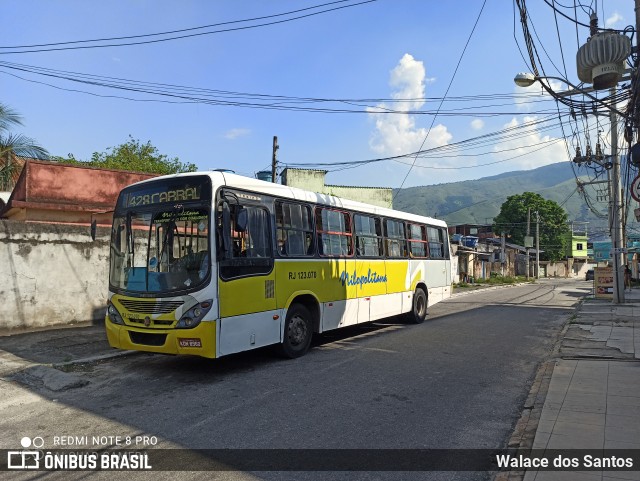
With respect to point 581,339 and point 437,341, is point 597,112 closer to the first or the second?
point 581,339

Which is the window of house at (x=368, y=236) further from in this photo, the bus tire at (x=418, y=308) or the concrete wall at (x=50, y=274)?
the concrete wall at (x=50, y=274)

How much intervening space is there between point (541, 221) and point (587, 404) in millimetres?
66609

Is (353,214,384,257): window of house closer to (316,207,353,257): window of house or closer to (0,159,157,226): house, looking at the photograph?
(316,207,353,257): window of house

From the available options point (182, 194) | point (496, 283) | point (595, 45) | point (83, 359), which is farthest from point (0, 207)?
point (496, 283)

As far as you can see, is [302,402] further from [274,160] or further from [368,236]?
[274,160]

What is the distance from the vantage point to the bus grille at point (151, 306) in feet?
22.8

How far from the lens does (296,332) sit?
8.67 m

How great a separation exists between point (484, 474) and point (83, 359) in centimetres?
698

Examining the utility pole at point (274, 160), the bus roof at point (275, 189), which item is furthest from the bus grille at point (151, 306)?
the utility pole at point (274, 160)

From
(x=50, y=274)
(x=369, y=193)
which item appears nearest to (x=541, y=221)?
(x=369, y=193)

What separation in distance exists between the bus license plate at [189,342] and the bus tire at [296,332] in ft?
5.99

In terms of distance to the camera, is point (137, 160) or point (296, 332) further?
point (137, 160)

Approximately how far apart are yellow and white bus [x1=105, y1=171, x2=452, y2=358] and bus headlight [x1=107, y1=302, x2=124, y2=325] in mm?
17

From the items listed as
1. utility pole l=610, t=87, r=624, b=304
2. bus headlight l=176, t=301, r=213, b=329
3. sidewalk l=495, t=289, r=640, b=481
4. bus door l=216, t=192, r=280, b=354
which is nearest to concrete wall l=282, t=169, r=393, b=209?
utility pole l=610, t=87, r=624, b=304
